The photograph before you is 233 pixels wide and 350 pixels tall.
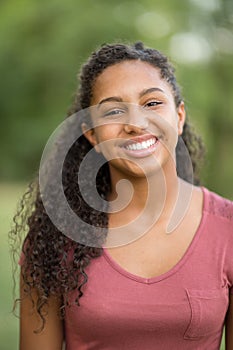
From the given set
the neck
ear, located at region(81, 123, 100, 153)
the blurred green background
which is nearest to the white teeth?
the neck

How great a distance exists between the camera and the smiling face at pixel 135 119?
7.29 ft

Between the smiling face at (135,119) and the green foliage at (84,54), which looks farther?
the green foliage at (84,54)

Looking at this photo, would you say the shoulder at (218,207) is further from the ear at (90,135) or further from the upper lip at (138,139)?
the ear at (90,135)

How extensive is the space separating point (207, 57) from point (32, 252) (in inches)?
444

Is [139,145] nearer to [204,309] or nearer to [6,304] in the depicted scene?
[204,309]

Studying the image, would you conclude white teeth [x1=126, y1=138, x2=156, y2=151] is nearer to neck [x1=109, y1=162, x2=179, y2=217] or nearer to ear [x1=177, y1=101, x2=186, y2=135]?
neck [x1=109, y1=162, x2=179, y2=217]

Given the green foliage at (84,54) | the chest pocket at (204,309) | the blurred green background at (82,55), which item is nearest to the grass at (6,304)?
the chest pocket at (204,309)

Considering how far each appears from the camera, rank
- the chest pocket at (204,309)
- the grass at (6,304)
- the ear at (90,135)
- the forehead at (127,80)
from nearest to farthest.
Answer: the chest pocket at (204,309), the forehead at (127,80), the ear at (90,135), the grass at (6,304)

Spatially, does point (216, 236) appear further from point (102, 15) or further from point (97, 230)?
point (102, 15)

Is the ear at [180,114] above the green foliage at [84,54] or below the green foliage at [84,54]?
below

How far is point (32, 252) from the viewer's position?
2367 millimetres

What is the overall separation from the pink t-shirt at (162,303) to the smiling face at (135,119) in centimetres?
34

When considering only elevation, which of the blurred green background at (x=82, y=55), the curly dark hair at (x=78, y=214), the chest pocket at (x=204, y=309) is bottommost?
the chest pocket at (x=204, y=309)

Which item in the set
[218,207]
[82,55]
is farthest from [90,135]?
[82,55]
